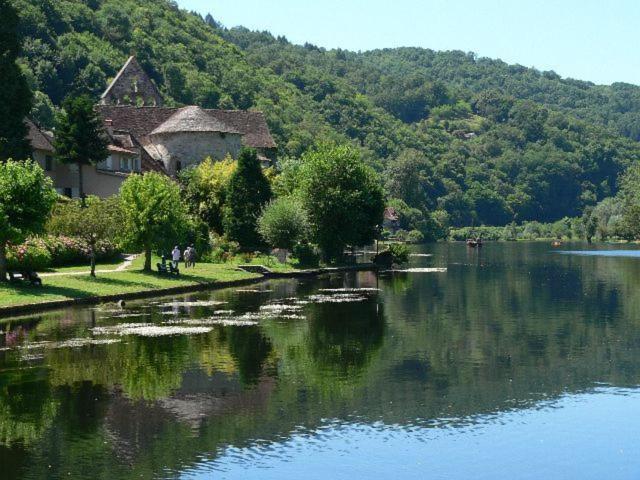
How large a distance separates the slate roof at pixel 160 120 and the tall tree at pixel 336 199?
2049 centimetres

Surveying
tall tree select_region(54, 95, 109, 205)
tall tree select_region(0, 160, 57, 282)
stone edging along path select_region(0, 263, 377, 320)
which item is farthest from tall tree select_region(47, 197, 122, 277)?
tall tree select_region(54, 95, 109, 205)

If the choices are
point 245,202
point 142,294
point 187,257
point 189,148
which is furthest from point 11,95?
point 189,148

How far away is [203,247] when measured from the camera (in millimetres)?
82938

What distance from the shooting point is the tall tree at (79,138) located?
85.6 meters

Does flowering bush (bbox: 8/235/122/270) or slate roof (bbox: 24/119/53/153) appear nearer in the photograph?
flowering bush (bbox: 8/235/122/270)

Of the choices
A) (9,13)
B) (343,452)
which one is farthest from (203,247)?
(343,452)

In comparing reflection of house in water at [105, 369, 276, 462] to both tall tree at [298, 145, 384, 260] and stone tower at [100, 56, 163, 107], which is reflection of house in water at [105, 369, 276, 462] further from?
stone tower at [100, 56, 163, 107]

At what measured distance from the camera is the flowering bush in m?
57.1

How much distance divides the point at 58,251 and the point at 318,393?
40.5m

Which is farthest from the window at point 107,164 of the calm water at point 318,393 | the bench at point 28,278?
the calm water at point 318,393

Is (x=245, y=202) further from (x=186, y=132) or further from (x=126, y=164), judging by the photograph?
(x=186, y=132)

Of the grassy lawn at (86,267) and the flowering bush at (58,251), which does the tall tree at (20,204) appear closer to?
the flowering bush at (58,251)

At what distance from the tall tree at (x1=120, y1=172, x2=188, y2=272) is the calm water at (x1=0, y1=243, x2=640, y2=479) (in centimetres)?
1427

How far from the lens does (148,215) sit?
65.7m
